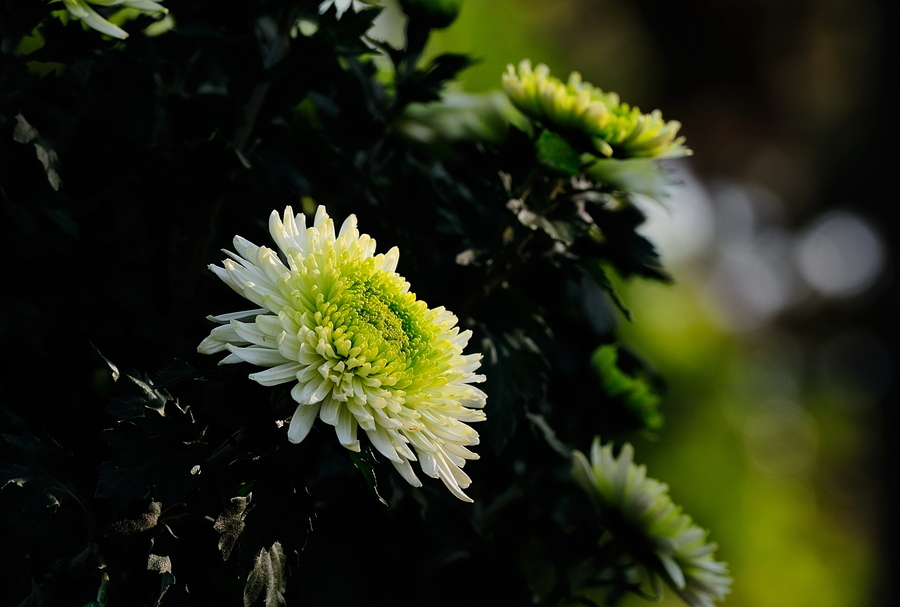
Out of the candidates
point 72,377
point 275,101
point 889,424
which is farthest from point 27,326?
point 889,424

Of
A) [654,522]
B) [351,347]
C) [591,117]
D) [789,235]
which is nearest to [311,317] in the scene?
[351,347]

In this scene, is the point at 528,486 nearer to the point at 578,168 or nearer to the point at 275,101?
the point at 578,168

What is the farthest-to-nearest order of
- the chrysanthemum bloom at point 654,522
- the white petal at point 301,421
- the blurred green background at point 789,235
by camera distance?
1. the blurred green background at point 789,235
2. the chrysanthemum bloom at point 654,522
3. the white petal at point 301,421

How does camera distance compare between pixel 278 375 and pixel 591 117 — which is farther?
pixel 591 117

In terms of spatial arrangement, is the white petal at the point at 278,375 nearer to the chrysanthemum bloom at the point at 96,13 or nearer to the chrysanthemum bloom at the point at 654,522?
the chrysanthemum bloom at the point at 96,13

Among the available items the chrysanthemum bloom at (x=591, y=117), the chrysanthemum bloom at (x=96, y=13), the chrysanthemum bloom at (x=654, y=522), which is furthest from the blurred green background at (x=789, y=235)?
the chrysanthemum bloom at (x=96, y=13)

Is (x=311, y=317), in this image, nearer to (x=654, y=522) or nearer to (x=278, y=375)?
(x=278, y=375)

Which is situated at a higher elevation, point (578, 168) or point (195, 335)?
point (578, 168)
